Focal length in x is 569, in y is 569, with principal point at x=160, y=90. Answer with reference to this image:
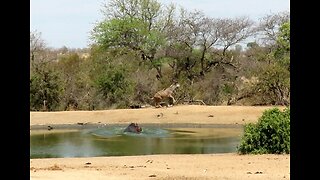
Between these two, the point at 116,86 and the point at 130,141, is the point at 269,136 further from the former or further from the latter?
the point at 116,86

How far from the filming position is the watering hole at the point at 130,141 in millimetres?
14219

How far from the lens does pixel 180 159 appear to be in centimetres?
1105

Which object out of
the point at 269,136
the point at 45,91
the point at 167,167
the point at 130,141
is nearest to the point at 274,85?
the point at 45,91

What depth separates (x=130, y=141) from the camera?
16.3 m

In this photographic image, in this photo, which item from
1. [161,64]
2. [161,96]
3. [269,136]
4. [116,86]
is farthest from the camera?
[161,64]

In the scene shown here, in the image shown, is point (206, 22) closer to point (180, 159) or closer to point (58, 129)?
point (58, 129)

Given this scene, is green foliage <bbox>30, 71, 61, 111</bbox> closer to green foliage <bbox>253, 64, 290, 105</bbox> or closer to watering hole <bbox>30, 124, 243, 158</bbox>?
watering hole <bbox>30, 124, 243, 158</bbox>

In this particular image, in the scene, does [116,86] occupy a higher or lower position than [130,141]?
higher

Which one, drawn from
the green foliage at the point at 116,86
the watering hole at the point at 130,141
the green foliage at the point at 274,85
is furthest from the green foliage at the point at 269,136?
the green foliage at the point at 116,86

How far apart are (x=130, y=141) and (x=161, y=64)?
15.5 metres

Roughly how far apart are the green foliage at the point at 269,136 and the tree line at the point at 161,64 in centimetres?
1224
